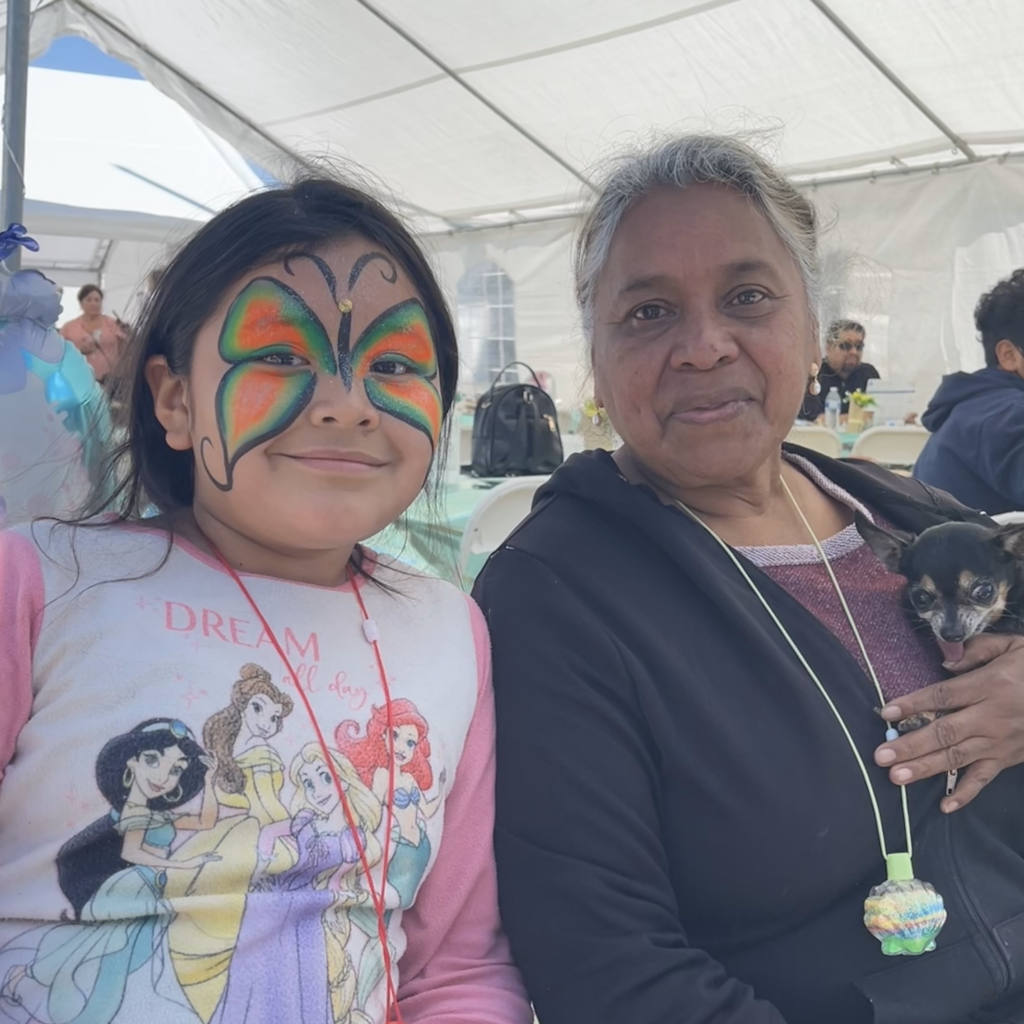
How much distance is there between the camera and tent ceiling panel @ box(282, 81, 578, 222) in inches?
290

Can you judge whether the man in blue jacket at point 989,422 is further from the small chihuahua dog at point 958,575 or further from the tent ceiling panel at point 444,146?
the tent ceiling panel at point 444,146

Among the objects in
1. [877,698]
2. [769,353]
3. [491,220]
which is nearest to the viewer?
[877,698]

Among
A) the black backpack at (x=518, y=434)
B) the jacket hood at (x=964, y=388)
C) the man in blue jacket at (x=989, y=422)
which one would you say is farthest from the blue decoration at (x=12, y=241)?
the jacket hood at (x=964, y=388)

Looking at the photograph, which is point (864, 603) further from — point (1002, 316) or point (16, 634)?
point (1002, 316)

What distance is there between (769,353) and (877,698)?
53 centimetres

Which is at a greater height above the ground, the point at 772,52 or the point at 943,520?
the point at 772,52

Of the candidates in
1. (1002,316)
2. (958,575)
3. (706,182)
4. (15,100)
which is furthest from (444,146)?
(958,575)

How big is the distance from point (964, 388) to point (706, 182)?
8.03 feet

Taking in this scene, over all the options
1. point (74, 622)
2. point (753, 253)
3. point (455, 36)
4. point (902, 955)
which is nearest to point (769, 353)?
point (753, 253)

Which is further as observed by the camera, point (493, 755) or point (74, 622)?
point (493, 755)

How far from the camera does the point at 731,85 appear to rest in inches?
247

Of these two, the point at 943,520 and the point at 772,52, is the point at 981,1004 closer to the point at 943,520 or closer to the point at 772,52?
the point at 943,520

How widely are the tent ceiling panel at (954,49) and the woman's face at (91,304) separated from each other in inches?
276

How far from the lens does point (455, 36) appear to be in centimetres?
620
